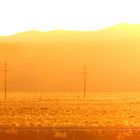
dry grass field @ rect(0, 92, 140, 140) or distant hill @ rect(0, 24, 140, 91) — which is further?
distant hill @ rect(0, 24, 140, 91)

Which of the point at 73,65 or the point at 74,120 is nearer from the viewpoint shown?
the point at 74,120

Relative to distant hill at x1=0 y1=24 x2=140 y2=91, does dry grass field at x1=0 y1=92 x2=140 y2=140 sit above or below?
below

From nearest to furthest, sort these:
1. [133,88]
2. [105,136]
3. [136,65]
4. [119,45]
Answer: 1. [105,136]
2. [133,88]
3. [136,65]
4. [119,45]

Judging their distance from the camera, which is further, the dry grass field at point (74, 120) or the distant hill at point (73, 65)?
the distant hill at point (73, 65)

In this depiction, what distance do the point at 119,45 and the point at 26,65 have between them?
95.4 ft

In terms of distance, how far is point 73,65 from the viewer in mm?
154125

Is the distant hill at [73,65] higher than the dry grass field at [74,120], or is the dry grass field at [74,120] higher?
the distant hill at [73,65]

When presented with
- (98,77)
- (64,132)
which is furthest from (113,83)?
(64,132)

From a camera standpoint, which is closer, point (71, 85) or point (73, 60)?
point (71, 85)

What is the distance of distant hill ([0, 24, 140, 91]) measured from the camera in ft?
478

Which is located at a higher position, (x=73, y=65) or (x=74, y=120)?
(x=73, y=65)

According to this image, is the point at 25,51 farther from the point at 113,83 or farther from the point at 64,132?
the point at 64,132

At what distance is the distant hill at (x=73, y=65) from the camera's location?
478 feet

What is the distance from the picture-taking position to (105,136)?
67.0ft
